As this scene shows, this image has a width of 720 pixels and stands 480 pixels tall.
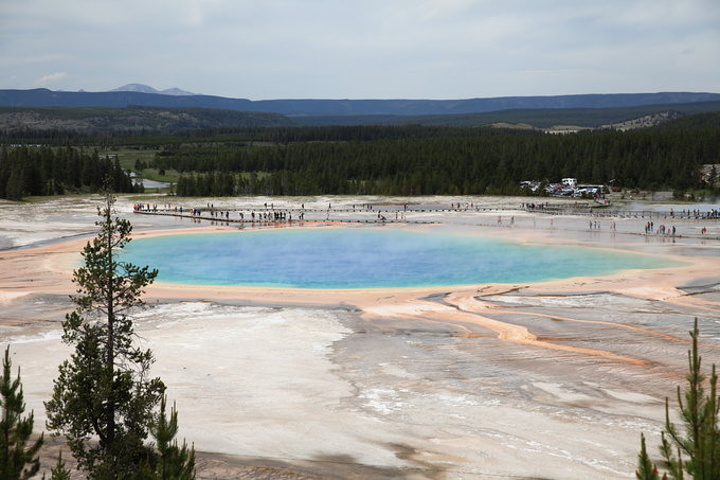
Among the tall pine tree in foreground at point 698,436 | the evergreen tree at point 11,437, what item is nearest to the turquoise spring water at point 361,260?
the evergreen tree at point 11,437

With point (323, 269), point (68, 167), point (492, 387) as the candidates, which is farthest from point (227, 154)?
point (492, 387)

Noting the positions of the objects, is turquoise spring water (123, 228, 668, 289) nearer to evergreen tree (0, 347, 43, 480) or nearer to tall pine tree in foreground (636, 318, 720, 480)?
evergreen tree (0, 347, 43, 480)

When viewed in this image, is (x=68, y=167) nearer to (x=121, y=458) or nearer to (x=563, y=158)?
(x=563, y=158)

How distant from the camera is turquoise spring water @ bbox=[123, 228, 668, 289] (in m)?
33.8

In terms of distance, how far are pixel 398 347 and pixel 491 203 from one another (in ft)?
194

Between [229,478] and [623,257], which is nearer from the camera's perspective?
[229,478]

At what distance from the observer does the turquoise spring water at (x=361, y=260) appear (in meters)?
33.8

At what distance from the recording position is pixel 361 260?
4006 cm

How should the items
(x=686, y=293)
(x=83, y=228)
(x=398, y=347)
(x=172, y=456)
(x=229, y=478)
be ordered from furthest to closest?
(x=83, y=228)
(x=686, y=293)
(x=398, y=347)
(x=229, y=478)
(x=172, y=456)

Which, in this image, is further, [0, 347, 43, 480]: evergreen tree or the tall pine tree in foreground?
[0, 347, 43, 480]: evergreen tree

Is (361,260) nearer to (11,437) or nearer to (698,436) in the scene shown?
(11,437)

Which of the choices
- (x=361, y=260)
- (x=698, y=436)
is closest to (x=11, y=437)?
(x=698, y=436)

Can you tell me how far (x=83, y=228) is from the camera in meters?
52.5

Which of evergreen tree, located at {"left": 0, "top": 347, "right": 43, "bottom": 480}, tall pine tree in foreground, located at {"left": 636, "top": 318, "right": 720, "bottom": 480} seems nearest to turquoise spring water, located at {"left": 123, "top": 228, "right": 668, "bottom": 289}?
evergreen tree, located at {"left": 0, "top": 347, "right": 43, "bottom": 480}
